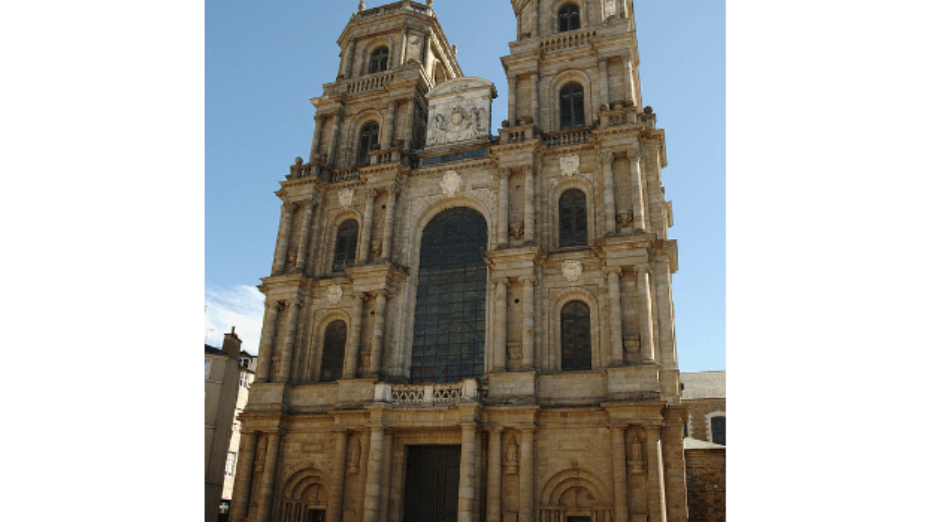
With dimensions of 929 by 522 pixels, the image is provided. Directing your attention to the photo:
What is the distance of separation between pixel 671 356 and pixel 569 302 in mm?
4411

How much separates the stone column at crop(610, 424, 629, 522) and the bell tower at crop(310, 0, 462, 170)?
16.3m

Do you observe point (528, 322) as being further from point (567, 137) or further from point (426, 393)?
point (567, 137)

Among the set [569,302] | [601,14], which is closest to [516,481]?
[569,302]

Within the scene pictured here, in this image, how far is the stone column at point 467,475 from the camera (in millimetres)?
22359

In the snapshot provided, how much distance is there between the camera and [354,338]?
27344 mm

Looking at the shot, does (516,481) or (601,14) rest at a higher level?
(601,14)

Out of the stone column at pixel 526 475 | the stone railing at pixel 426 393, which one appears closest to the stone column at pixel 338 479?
the stone railing at pixel 426 393

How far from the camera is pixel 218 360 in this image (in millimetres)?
35781

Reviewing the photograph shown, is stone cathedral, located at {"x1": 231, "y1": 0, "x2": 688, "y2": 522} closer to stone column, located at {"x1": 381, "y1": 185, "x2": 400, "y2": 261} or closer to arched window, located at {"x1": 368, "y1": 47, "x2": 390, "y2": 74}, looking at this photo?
stone column, located at {"x1": 381, "y1": 185, "x2": 400, "y2": 261}

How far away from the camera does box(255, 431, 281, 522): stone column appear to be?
2556 cm

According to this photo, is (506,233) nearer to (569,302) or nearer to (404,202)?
(569,302)

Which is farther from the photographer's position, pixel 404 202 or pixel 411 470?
pixel 404 202

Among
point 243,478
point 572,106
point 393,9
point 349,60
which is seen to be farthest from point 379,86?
point 243,478

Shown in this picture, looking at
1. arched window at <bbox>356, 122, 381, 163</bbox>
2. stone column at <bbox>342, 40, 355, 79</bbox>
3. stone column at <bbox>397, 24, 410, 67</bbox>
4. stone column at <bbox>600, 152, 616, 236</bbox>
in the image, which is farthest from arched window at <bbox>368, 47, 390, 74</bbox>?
stone column at <bbox>600, 152, 616, 236</bbox>
